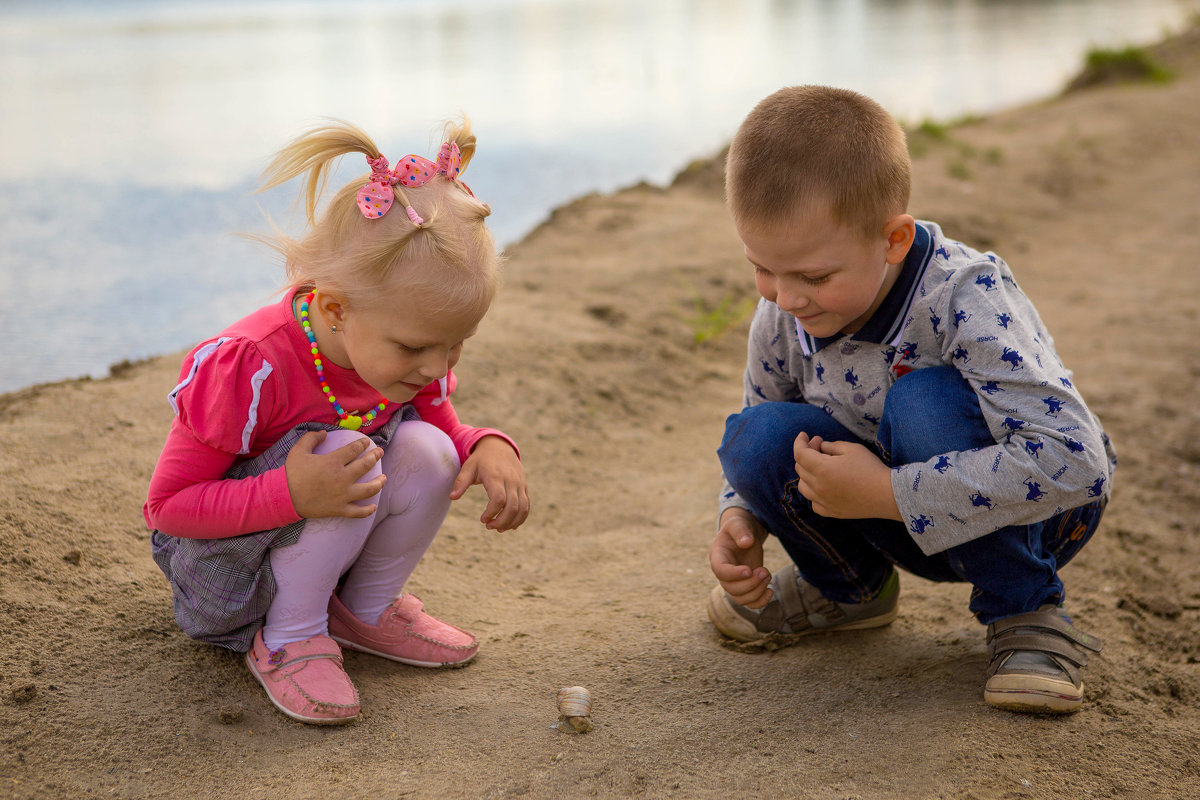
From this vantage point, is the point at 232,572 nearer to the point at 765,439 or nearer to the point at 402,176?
the point at 402,176

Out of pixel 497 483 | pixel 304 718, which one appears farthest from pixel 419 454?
pixel 304 718

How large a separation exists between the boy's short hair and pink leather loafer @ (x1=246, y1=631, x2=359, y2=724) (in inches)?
40.4

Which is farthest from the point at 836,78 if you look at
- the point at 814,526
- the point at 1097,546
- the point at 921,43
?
the point at 814,526

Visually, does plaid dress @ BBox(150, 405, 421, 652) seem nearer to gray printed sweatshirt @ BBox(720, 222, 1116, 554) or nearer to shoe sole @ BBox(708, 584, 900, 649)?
shoe sole @ BBox(708, 584, 900, 649)

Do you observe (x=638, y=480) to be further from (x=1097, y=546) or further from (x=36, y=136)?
(x=36, y=136)

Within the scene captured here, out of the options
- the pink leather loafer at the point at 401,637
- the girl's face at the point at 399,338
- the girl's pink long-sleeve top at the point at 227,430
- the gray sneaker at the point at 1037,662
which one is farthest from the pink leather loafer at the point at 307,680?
the gray sneaker at the point at 1037,662

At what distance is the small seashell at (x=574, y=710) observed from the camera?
1.72 m

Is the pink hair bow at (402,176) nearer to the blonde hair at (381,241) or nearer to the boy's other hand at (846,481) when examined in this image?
the blonde hair at (381,241)

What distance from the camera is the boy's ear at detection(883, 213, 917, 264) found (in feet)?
5.58

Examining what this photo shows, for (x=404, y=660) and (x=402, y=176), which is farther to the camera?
(x=404, y=660)

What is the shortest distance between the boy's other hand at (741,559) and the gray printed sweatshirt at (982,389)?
0.29 meters

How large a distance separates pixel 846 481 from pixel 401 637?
0.86 metres

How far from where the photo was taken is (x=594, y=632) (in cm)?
209

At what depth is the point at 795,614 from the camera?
6.82 feet
